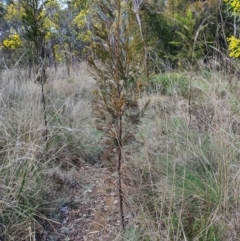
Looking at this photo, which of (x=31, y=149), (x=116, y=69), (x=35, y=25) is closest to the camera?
(x=116, y=69)

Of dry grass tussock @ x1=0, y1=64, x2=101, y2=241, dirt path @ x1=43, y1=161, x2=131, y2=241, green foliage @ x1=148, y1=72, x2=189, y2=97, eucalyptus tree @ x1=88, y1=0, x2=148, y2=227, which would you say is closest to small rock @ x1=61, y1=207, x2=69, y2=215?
dirt path @ x1=43, y1=161, x2=131, y2=241

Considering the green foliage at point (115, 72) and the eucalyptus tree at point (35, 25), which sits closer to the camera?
the green foliage at point (115, 72)

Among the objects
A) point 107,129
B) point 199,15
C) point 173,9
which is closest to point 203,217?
point 107,129

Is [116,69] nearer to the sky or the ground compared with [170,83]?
nearer to the sky

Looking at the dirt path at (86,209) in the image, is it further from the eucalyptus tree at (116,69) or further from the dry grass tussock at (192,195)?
the eucalyptus tree at (116,69)

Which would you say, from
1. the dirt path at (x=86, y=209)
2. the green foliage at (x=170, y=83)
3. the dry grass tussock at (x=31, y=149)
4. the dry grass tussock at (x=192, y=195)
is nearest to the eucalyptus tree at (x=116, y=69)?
the dry grass tussock at (x=192, y=195)

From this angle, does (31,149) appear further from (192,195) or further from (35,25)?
(35,25)

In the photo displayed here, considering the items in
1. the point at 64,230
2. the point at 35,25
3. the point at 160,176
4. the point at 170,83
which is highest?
the point at 35,25

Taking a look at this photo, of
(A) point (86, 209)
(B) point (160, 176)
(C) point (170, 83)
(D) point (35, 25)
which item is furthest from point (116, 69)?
(C) point (170, 83)

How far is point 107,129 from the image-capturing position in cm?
199

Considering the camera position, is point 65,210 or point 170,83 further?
point 170,83

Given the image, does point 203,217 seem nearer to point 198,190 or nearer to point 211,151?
point 198,190

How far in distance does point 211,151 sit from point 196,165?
187mm

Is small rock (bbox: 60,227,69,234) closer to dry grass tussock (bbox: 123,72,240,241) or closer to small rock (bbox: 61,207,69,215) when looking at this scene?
small rock (bbox: 61,207,69,215)
